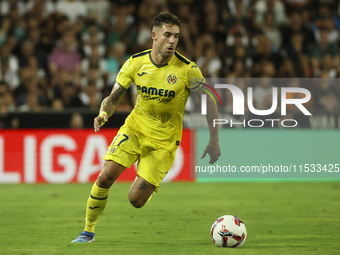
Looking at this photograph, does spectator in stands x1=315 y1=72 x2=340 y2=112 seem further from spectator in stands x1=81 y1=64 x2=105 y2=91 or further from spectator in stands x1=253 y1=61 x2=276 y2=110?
spectator in stands x1=81 y1=64 x2=105 y2=91

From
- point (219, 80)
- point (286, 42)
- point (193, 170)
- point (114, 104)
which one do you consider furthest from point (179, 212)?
point (286, 42)

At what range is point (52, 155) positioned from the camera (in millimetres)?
11078

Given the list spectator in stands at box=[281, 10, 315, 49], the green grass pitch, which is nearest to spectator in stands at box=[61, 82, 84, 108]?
the green grass pitch

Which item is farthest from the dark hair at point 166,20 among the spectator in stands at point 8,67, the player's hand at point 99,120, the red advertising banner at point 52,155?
the spectator in stands at point 8,67

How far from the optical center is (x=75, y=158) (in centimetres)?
1112

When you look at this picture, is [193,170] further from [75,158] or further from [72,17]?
[72,17]

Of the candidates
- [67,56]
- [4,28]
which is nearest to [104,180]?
[67,56]

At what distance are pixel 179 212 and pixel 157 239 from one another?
197 centimetres

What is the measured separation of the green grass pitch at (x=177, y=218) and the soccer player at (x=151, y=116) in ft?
1.75

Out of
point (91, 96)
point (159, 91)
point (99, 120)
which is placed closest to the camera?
point (99, 120)

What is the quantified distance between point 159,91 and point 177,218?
2.32m

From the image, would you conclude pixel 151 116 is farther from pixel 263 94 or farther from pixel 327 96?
pixel 327 96

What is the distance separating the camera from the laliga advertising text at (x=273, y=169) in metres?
11.4

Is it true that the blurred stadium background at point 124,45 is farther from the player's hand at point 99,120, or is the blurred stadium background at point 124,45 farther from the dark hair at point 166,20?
the player's hand at point 99,120
